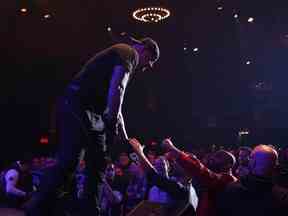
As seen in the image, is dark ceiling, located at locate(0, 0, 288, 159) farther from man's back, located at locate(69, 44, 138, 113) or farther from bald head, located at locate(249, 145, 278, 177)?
bald head, located at locate(249, 145, 278, 177)

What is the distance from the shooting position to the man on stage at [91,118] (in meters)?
2.83

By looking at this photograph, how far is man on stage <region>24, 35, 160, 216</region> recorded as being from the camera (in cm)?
283

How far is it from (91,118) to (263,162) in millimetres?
1137

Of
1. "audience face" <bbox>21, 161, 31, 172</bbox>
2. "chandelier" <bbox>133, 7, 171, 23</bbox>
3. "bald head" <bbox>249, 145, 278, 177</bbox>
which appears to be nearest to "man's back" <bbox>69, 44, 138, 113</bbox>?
"bald head" <bbox>249, 145, 278, 177</bbox>

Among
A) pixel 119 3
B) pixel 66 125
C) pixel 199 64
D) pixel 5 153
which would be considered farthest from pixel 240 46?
pixel 66 125

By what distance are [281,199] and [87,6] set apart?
8944 mm

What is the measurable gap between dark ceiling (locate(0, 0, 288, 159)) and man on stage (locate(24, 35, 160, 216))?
304 inches

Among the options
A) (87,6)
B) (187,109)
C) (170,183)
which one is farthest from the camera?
(187,109)

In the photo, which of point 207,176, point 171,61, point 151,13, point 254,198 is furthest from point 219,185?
point 171,61

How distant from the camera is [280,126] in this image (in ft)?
65.8

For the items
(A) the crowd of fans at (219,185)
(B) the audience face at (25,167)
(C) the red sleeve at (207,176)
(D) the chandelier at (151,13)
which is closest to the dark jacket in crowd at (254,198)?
(A) the crowd of fans at (219,185)

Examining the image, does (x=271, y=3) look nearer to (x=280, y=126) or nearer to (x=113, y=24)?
(x=113, y=24)

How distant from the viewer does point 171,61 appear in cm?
1664

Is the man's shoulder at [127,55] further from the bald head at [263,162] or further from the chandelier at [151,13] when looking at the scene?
the chandelier at [151,13]
